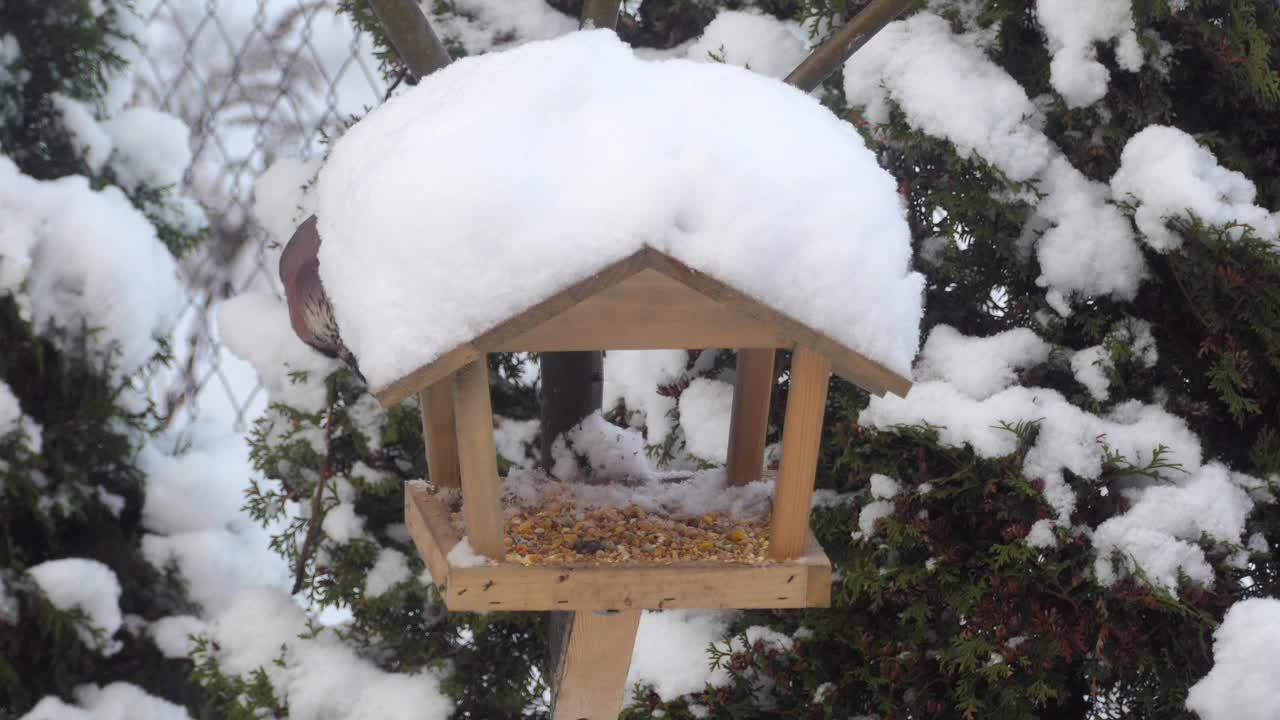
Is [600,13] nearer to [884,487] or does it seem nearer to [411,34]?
[411,34]

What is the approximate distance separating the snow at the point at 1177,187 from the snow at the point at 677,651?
882 millimetres

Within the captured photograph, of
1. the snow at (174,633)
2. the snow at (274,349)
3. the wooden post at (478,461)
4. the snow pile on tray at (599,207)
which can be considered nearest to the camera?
the snow pile on tray at (599,207)

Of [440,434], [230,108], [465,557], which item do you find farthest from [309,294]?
[230,108]

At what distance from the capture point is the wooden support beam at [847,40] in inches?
53.6

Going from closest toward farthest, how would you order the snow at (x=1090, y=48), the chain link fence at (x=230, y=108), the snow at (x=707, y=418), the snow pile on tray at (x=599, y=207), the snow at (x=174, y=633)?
1. the snow pile on tray at (x=599, y=207)
2. the snow at (x=1090, y=48)
3. the snow at (x=707, y=418)
4. the snow at (x=174, y=633)
5. the chain link fence at (x=230, y=108)

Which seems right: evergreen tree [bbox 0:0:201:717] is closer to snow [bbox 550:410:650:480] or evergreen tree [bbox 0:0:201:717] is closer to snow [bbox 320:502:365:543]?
snow [bbox 320:502:365:543]

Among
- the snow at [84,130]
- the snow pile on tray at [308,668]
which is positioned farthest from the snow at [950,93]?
the snow at [84,130]

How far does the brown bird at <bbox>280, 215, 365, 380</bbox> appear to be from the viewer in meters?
1.15

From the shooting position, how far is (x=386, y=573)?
196 centimetres

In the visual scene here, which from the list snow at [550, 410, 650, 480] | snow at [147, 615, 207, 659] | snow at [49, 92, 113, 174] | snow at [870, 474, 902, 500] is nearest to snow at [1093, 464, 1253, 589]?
snow at [870, 474, 902, 500]

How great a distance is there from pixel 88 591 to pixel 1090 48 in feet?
6.26

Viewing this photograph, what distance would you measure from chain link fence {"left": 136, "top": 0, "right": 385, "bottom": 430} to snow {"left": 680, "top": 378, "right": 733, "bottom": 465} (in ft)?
3.96

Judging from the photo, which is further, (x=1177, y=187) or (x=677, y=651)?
(x=677, y=651)

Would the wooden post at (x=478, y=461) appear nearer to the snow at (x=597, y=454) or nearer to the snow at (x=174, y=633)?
the snow at (x=597, y=454)
